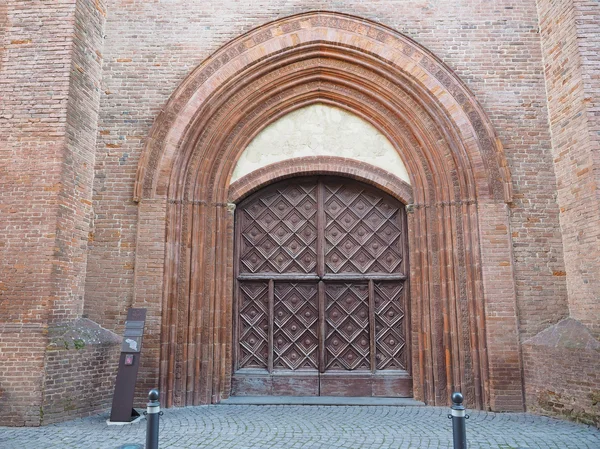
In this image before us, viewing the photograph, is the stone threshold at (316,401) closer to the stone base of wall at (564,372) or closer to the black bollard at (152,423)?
the stone base of wall at (564,372)

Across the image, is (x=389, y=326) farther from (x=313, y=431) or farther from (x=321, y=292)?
(x=313, y=431)

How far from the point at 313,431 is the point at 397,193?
3767 millimetres

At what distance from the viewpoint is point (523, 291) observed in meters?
6.47

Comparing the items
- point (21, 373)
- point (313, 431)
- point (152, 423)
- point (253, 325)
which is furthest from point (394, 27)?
point (21, 373)

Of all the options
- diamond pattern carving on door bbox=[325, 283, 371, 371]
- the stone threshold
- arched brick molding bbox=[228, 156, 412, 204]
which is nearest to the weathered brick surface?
arched brick molding bbox=[228, 156, 412, 204]

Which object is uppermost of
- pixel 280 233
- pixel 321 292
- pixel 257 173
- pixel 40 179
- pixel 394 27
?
pixel 394 27

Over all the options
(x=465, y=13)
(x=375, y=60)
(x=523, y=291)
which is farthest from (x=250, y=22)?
(x=523, y=291)

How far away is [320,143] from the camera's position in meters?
7.49

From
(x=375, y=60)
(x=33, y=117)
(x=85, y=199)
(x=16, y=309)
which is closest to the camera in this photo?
(x=16, y=309)

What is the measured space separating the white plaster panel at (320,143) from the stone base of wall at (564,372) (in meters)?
3.05

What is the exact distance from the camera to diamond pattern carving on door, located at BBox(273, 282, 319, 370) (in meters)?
7.10

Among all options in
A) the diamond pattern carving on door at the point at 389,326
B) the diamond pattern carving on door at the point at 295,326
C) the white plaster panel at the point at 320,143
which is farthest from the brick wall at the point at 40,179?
the diamond pattern carving on door at the point at 389,326

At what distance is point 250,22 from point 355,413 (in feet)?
20.0

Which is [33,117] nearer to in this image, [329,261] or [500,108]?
[329,261]
